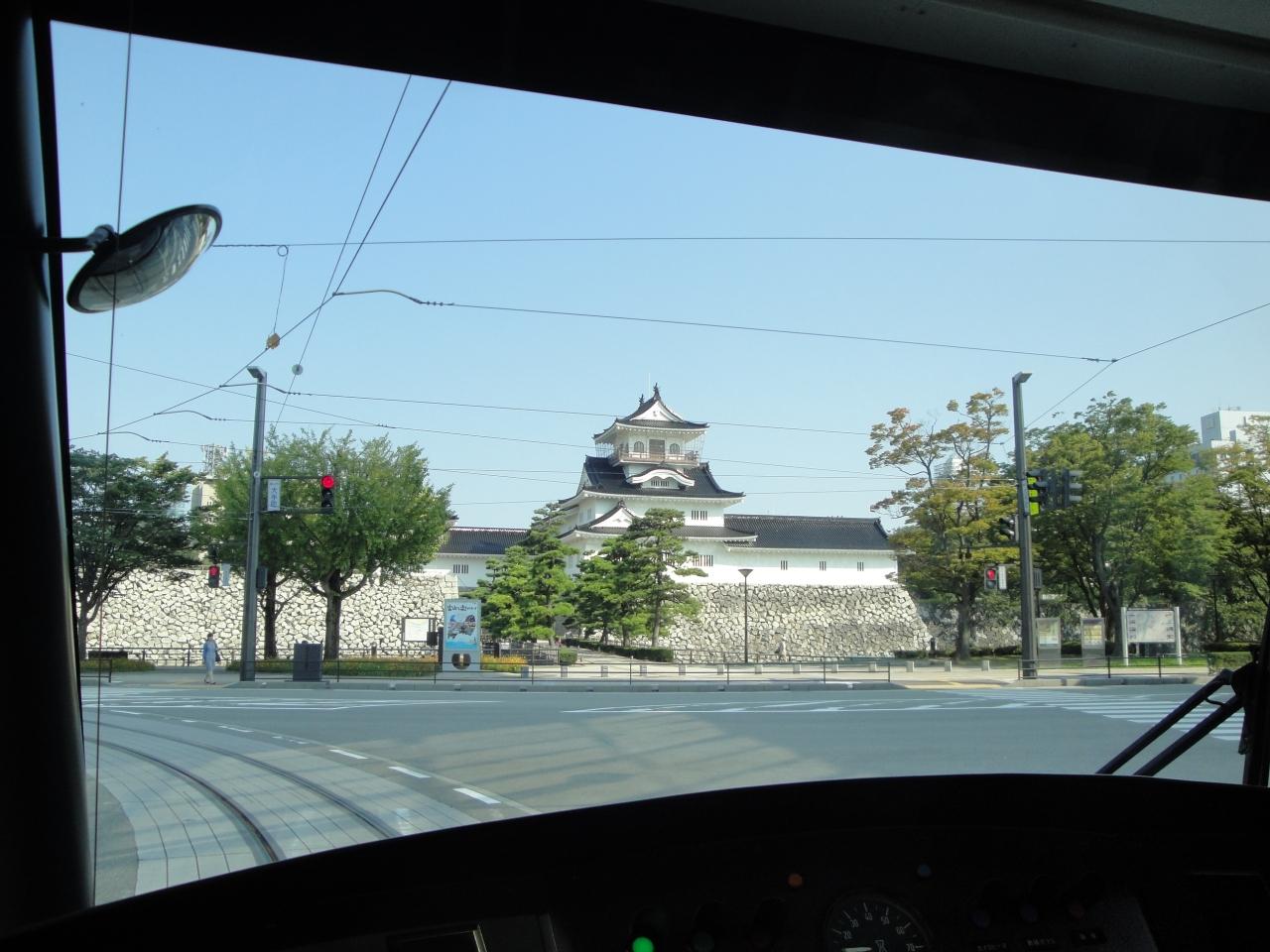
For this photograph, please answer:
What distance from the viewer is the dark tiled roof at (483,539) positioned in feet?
6.17

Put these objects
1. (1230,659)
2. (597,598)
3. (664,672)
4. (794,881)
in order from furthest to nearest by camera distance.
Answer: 1. (664,672)
2. (597,598)
3. (1230,659)
4. (794,881)

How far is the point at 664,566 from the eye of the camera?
2.12m

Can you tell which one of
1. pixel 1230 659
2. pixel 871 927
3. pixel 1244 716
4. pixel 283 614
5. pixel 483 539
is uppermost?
pixel 483 539

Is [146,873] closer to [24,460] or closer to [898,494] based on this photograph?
[24,460]

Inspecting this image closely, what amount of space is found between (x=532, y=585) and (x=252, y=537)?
0.54m

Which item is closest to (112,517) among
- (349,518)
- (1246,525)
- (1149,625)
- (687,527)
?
(349,518)

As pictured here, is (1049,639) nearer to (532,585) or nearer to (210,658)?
(532,585)

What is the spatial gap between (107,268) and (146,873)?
90 centimetres

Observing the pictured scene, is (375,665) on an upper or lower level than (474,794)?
upper

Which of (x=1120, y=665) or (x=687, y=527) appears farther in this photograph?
(x=1120, y=665)

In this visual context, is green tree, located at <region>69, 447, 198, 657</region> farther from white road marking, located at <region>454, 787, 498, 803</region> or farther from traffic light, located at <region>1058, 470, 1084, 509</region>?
traffic light, located at <region>1058, 470, 1084, 509</region>

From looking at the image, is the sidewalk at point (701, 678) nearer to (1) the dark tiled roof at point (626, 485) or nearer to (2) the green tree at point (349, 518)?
(2) the green tree at point (349, 518)

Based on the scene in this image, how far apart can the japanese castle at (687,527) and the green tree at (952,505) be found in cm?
7

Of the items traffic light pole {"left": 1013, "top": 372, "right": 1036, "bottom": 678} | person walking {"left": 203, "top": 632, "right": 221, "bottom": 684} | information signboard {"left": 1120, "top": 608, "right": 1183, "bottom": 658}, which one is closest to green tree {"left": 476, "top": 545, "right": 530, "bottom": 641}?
person walking {"left": 203, "top": 632, "right": 221, "bottom": 684}
